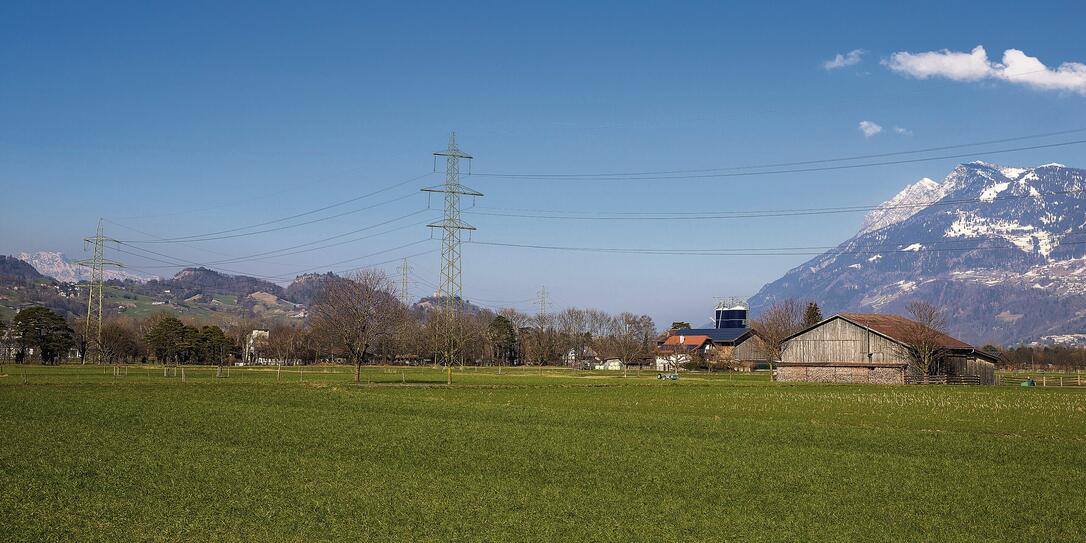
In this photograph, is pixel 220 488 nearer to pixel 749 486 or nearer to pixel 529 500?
pixel 529 500

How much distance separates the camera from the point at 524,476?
2086 centimetres

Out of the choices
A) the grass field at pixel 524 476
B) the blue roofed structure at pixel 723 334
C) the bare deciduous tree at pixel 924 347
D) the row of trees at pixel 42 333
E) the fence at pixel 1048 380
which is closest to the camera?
the grass field at pixel 524 476

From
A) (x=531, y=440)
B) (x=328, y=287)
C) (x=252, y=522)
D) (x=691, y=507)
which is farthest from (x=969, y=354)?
(x=252, y=522)

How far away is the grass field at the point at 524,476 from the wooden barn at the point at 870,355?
2084 inches

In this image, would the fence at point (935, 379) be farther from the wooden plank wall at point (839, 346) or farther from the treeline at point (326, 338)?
the treeline at point (326, 338)

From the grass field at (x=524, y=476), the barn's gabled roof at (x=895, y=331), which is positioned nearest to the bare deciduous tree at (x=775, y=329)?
the barn's gabled roof at (x=895, y=331)

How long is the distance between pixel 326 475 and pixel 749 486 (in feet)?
32.9

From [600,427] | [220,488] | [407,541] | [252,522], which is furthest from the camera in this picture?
[600,427]

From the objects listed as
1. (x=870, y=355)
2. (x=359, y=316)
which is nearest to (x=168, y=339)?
(x=359, y=316)

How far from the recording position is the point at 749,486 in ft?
64.7

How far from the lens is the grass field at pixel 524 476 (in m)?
15.3

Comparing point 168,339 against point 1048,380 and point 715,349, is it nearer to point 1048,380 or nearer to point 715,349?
point 715,349

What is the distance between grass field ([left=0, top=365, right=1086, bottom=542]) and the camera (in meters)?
15.3

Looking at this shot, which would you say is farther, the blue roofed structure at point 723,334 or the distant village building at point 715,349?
the blue roofed structure at point 723,334
